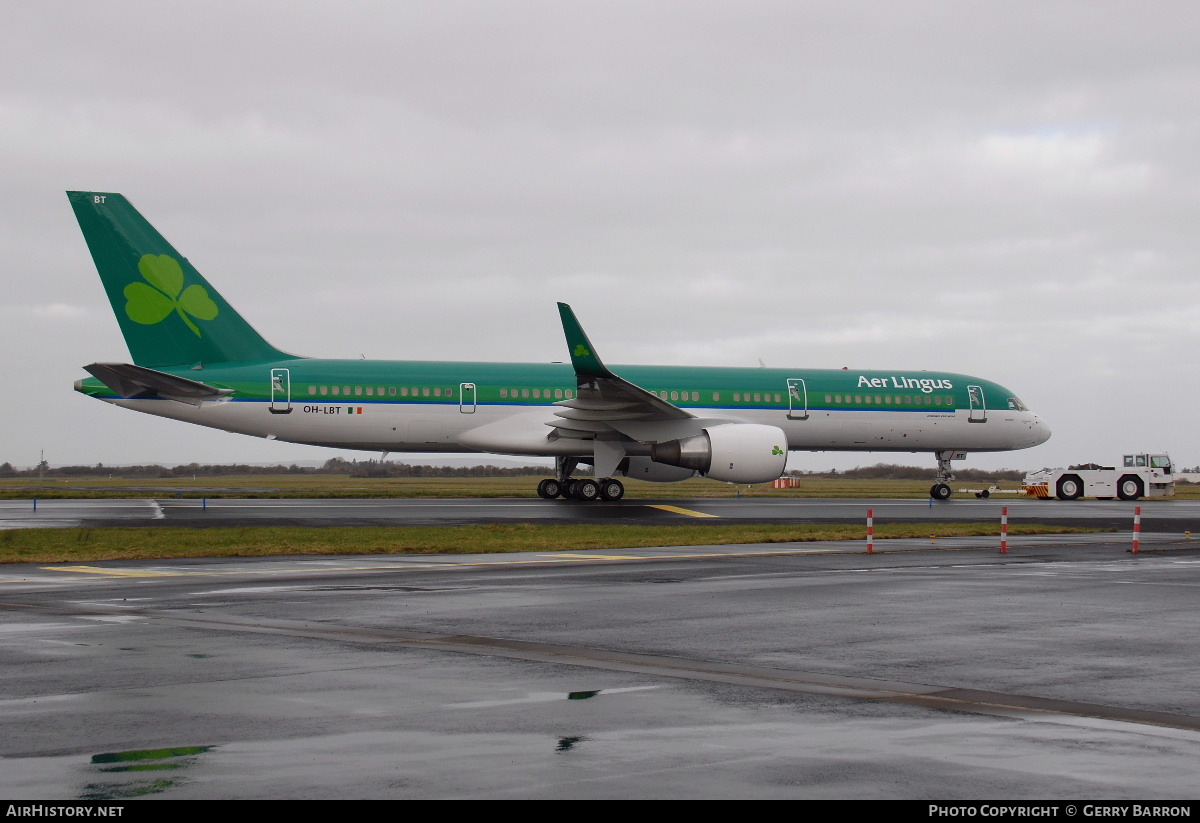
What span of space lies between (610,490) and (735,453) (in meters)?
5.04

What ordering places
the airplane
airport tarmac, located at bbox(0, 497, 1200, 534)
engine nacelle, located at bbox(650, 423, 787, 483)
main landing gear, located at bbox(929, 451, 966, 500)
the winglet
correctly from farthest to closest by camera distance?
main landing gear, located at bbox(929, 451, 966, 500) < the airplane < engine nacelle, located at bbox(650, 423, 787, 483) < the winglet < airport tarmac, located at bbox(0, 497, 1200, 534)

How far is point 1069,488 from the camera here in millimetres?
50906

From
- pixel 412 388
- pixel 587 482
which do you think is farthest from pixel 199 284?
pixel 587 482

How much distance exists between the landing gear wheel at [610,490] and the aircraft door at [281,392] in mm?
9622

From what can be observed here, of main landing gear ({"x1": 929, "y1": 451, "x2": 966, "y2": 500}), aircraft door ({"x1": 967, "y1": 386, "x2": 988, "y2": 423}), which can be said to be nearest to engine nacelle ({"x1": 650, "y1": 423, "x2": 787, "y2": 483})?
main landing gear ({"x1": 929, "y1": 451, "x2": 966, "y2": 500})

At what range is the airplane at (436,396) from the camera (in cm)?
3362

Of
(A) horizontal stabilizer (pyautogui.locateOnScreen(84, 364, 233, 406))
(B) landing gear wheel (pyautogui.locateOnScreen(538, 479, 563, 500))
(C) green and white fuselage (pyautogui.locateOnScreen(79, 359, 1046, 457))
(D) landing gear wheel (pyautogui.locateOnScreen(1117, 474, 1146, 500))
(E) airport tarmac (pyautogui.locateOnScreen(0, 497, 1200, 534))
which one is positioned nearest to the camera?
(E) airport tarmac (pyautogui.locateOnScreen(0, 497, 1200, 534))

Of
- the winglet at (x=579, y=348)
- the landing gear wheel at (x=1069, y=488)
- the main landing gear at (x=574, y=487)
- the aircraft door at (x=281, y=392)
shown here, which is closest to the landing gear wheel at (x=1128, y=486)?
the landing gear wheel at (x=1069, y=488)

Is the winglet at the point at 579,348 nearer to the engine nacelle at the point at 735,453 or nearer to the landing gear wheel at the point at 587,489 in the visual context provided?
the engine nacelle at the point at 735,453

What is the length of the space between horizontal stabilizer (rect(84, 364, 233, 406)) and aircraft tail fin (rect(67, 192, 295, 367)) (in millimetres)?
1387

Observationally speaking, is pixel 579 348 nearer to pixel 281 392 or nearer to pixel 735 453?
pixel 735 453

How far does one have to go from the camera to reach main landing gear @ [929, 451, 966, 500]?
1652 inches

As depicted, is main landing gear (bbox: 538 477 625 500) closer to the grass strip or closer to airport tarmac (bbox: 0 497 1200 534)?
airport tarmac (bbox: 0 497 1200 534)
